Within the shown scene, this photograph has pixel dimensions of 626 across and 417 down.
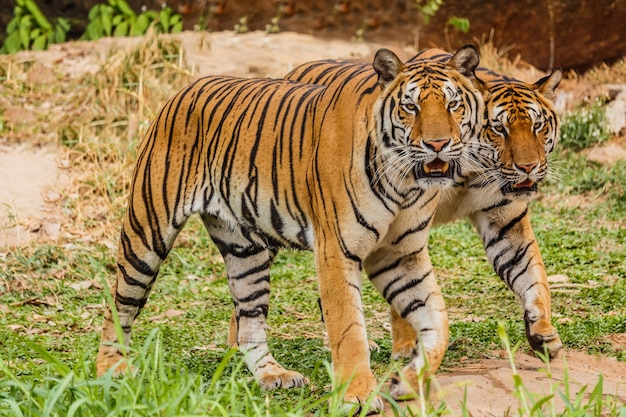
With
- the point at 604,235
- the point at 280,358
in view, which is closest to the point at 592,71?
the point at 604,235

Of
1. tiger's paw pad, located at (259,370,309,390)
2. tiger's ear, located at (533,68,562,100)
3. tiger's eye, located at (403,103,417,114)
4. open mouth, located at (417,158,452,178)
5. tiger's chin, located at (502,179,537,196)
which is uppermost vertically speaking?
tiger's ear, located at (533,68,562,100)

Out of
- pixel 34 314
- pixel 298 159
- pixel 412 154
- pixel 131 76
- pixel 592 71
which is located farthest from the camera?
pixel 592 71

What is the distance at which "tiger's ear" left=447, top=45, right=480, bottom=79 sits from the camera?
14.3 ft

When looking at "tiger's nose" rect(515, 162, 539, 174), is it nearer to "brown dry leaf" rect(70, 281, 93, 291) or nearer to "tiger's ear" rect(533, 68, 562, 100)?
"tiger's ear" rect(533, 68, 562, 100)

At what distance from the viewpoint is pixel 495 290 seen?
6.78 m

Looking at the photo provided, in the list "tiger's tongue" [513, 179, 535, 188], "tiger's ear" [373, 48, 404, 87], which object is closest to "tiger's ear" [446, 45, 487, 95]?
"tiger's ear" [373, 48, 404, 87]

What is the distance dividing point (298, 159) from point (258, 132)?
0.35 meters

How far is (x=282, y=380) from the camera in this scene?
4887 mm

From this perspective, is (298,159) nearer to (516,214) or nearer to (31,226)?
(516,214)

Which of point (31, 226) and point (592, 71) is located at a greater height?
point (592, 71)

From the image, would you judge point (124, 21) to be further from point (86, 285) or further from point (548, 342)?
point (548, 342)

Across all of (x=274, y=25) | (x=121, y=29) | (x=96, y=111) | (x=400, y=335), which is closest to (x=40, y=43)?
(x=121, y=29)

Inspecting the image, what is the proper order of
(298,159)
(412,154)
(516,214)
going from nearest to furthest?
(412,154) → (298,159) → (516,214)

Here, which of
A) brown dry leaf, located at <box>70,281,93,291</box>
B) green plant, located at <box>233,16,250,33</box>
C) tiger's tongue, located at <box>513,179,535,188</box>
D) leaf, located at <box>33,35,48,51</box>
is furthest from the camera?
green plant, located at <box>233,16,250,33</box>
